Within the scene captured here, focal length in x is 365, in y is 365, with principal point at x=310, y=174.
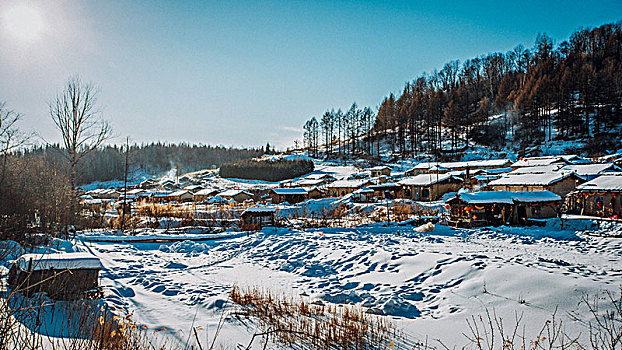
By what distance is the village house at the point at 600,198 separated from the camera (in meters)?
21.3

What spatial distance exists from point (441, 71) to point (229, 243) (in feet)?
331

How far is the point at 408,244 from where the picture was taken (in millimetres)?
13453

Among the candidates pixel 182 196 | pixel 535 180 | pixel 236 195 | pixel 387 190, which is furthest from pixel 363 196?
pixel 182 196

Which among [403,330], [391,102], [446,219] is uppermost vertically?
[391,102]

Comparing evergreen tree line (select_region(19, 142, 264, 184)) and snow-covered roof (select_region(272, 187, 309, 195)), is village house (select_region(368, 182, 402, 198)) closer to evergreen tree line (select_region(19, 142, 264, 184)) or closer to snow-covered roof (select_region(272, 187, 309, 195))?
snow-covered roof (select_region(272, 187, 309, 195))

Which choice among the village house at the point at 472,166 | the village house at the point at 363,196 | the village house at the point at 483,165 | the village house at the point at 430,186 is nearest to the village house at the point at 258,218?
the village house at the point at 363,196

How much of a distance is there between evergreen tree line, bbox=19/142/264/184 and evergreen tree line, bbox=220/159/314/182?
28.7 metres

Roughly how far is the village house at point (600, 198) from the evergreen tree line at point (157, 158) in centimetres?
9222

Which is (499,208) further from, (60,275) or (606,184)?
(60,275)

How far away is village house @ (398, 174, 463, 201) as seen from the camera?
38.2m

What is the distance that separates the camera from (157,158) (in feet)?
406

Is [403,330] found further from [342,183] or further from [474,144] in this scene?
[474,144]

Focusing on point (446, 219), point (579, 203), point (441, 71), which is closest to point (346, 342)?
point (446, 219)

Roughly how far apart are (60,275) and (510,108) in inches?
3173
